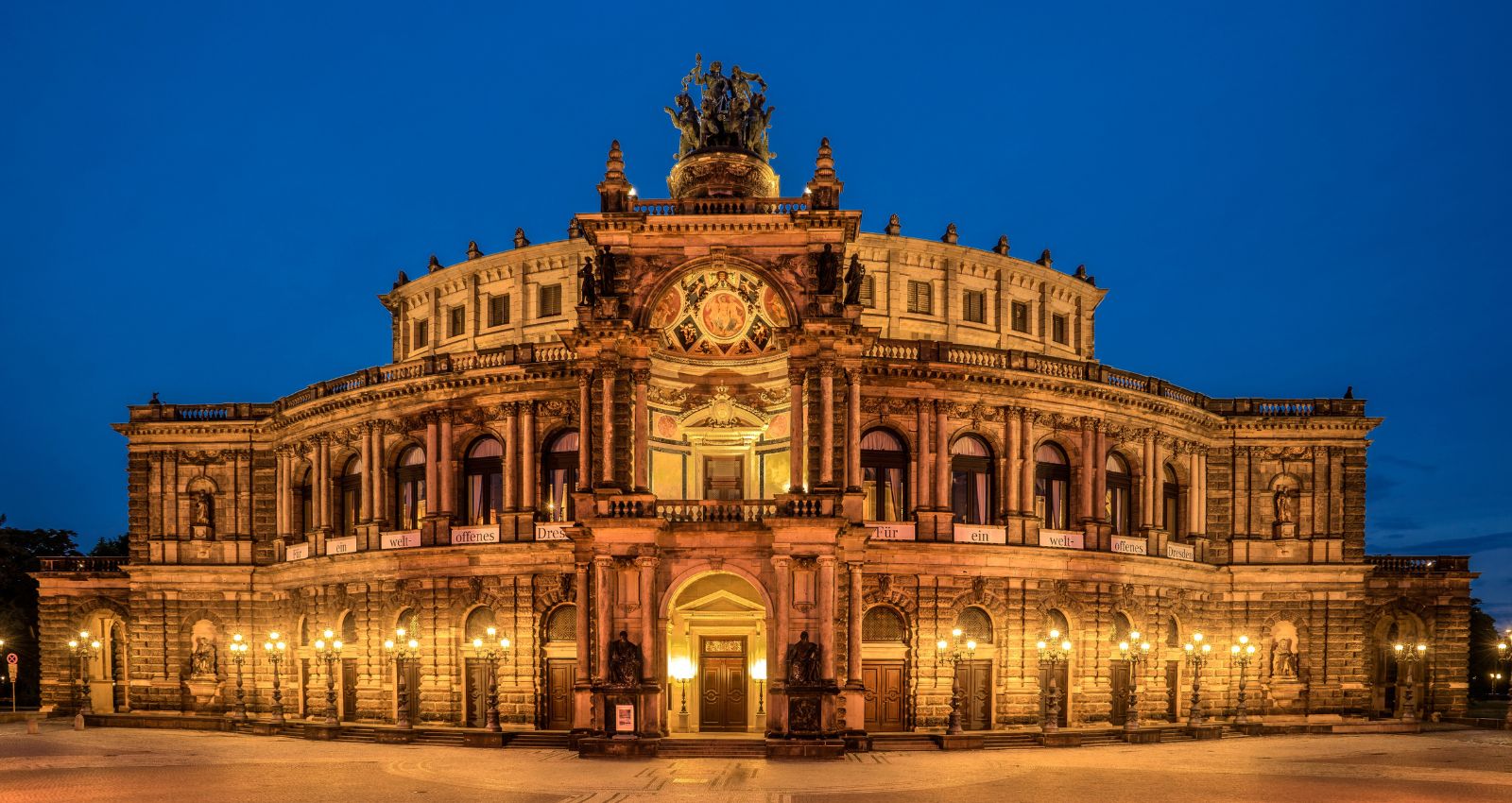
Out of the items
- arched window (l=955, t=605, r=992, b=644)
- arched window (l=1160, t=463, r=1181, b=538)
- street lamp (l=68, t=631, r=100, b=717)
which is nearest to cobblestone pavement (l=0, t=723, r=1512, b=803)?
arched window (l=955, t=605, r=992, b=644)

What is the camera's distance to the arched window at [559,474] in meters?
54.4

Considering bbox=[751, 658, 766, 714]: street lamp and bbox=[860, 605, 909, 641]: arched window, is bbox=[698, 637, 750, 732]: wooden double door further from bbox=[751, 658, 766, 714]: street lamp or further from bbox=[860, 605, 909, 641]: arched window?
bbox=[860, 605, 909, 641]: arched window

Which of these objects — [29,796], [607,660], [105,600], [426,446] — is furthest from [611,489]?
[105,600]

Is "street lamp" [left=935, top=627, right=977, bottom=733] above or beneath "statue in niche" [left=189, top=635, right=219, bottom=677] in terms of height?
above

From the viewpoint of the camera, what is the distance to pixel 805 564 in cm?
4481

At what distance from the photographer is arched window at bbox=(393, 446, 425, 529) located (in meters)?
57.6

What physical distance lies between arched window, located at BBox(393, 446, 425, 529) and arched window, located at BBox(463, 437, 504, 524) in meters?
2.16

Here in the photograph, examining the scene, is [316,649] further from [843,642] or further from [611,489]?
[843,642]

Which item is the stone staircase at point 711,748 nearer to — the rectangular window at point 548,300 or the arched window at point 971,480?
the arched window at point 971,480

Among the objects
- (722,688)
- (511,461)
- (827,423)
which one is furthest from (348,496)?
(827,423)

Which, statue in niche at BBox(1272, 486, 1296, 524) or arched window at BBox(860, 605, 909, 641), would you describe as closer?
arched window at BBox(860, 605, 909, 641)

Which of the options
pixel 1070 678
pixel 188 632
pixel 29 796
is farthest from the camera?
pixel 188 632

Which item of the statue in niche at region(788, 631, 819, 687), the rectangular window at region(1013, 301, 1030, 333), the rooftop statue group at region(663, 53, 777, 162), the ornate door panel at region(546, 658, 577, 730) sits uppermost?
the rooftop statue group at region(663, 53, 777, 162)

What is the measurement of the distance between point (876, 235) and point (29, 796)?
126 ft
